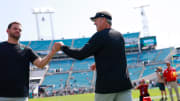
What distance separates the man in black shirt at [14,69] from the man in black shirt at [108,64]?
2.09ft

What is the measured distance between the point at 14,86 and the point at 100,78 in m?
1.39

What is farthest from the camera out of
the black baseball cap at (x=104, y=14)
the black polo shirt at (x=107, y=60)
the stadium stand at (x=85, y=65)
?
the stadium stand at (x=85, y=65)

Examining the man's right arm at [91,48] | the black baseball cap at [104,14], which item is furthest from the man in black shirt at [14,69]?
the black baseball cap at [104,14]

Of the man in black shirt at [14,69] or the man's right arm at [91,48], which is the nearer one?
the man's right arm at [91,48]

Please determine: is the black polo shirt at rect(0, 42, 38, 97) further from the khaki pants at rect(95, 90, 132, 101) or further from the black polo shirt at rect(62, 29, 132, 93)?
the khaki pants at rect(95, 90, 132, 101)

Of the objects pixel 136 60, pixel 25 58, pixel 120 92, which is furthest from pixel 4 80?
pixel 136 60

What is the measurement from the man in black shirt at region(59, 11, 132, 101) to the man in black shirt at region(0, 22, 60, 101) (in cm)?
64

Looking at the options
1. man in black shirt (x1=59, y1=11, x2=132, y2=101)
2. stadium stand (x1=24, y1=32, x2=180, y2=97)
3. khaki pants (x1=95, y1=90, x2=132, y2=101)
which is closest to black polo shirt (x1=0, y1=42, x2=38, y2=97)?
man in black shirt (x1=59, y1=11, x2=132, y2=101)

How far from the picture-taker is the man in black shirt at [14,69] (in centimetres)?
382

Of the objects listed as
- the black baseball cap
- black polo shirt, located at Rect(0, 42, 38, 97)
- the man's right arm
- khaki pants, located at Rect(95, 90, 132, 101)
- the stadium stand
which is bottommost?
the stadium stand

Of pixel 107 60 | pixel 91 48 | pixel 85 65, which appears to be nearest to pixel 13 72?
pixel 91 48

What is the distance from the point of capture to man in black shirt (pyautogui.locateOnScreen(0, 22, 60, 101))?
12.5ft

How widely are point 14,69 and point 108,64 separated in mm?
1522

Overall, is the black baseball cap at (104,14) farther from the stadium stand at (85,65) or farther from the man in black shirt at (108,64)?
the stadium stand at (85,65)
